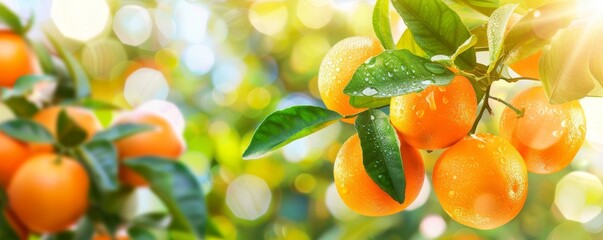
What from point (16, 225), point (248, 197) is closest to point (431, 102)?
point (16, 225)

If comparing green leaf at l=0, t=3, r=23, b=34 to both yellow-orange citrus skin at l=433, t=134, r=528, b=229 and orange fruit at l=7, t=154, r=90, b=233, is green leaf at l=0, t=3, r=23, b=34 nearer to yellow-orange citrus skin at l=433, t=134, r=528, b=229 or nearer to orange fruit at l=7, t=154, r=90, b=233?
orange fruit at l=7, t=154, r=90, b=233

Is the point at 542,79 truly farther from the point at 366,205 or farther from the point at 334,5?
the point at 334,5

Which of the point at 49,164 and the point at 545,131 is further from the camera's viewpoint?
the point at 49,164

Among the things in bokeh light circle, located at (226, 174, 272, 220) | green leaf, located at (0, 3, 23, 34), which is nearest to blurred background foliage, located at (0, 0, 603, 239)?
bokeh light circle, located at (226, 174, 272, 220)

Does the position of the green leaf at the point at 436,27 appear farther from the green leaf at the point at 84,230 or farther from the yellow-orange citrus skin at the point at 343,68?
the green leaf at the point at 84,230

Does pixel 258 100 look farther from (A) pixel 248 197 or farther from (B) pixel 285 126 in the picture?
(B) pixel 285 126

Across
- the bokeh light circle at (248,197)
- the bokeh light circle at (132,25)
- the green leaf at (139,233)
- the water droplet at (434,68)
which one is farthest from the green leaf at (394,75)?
the bokeh light circle at (132,25)
